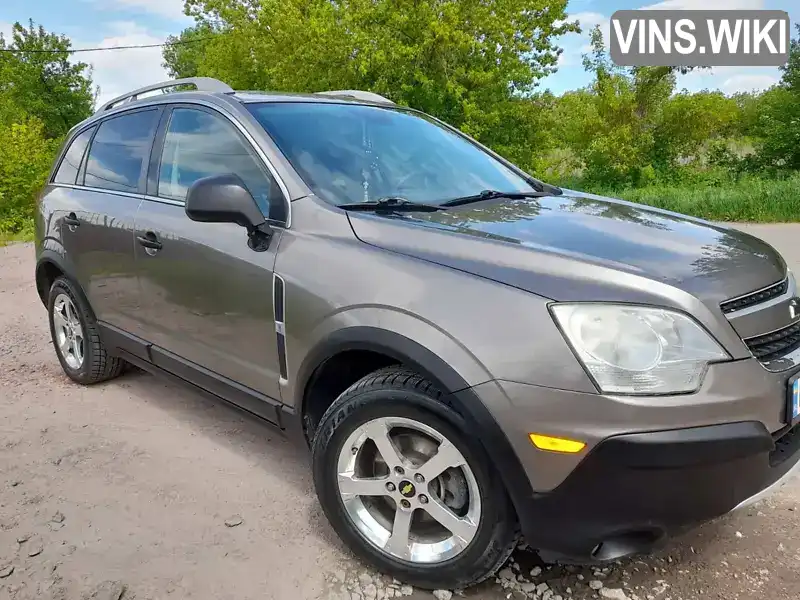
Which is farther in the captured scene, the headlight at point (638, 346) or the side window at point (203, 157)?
the side window at point (203, 157)

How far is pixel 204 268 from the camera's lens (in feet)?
9.67

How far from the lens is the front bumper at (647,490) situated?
6.03ft

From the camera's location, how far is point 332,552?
103 inches

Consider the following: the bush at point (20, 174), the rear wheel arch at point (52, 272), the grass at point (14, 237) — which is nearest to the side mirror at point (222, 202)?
the rear wheel arch at point (52, 272)

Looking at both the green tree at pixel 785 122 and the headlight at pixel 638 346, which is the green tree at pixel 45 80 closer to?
the green tree at pixel 785 122

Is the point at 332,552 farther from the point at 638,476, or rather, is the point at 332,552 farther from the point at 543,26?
the point at 543,26

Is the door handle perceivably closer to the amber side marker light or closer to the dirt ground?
the dirt ground

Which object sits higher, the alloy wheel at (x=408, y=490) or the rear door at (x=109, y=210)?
the rear door at (x=109, y=210)

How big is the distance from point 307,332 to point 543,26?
2105 centimetres

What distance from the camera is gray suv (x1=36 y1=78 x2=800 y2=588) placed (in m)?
1.88

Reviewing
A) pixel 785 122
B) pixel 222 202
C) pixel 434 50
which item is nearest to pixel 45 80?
pixel 434 50

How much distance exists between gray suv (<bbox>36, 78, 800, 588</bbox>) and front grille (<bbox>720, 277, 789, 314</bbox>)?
0.01m

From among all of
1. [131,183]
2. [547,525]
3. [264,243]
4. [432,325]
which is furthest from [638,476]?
[131,183]

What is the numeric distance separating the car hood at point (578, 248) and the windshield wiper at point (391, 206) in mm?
73
